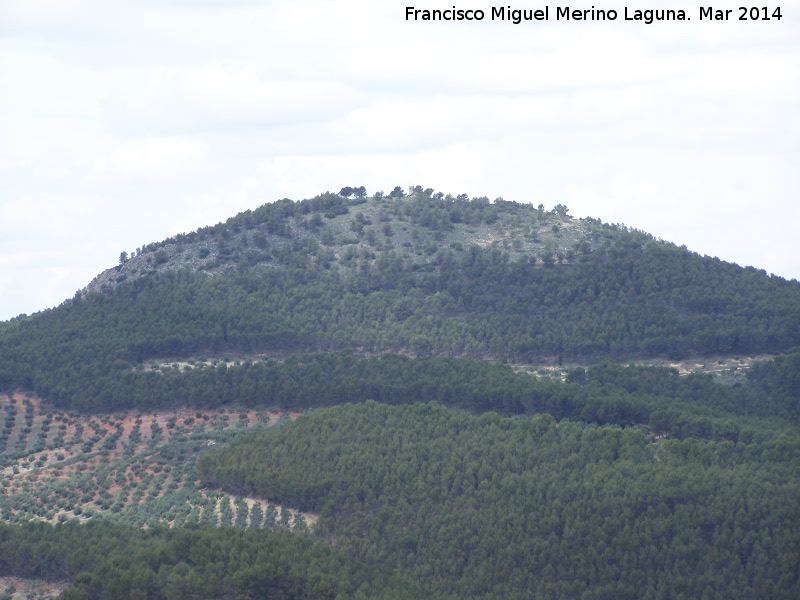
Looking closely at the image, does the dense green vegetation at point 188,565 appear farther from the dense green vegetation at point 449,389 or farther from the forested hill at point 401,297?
the forested hill at point 401,297

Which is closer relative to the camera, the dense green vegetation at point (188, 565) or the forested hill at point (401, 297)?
the dense green vegetation at point (188, 565)

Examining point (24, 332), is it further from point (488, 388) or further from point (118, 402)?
point (488, 388)

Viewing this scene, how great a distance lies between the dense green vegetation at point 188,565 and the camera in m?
37.1

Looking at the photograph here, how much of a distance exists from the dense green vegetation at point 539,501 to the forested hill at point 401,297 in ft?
59.8

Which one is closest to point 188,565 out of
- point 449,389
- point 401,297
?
point 449,389

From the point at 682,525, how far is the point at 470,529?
8.95m

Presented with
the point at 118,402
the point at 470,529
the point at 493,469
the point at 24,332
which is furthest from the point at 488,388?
the point at 24,332

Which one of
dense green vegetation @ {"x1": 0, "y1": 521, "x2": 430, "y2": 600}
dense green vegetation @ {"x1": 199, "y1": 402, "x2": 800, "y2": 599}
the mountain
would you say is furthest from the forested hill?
dense green vegetation @ {"x1": 0, "y1": 521, "x2": 430, "y2": 600}

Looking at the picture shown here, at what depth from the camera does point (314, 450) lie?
5434 centimetres

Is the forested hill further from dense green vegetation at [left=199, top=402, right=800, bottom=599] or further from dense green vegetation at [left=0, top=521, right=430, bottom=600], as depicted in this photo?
dense green vegetation at [left=0, top=521, right=430, bottom=600]

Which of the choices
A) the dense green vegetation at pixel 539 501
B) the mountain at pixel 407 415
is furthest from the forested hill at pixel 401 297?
the dense green vegetation at pixel 539 501

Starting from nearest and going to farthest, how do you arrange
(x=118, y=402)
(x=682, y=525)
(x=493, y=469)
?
(x=682, y=525), (x=493, y=469), (x=118, y=402)

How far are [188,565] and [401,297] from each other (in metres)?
44.9

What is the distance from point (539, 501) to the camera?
154 ft
